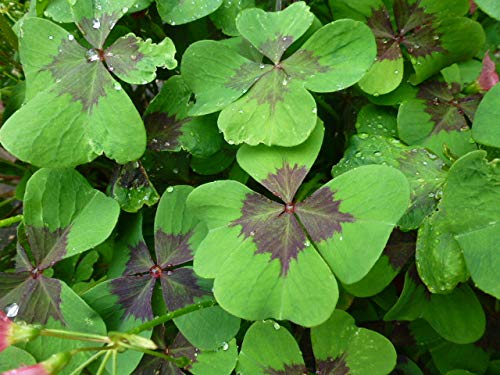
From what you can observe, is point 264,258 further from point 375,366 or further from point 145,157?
point 145,157

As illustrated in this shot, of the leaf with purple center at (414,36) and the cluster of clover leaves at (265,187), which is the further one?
the leaf with purple center at (414,36)

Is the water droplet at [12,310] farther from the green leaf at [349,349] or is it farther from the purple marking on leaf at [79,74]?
the green leaf at [349,349]

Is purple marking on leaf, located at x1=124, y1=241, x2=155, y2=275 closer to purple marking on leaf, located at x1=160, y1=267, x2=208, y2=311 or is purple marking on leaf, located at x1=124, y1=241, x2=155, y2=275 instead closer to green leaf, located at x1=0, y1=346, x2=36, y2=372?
purple marking on leaf, located at x1=160, y1=267, x2=208, y2=311

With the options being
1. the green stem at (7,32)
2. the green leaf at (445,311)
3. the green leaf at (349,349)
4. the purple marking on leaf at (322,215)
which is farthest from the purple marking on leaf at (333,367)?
the green stem at (7,32)

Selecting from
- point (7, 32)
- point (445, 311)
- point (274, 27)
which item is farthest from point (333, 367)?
point (7, 32)

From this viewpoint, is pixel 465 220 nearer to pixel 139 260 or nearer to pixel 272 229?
pixel 272 229

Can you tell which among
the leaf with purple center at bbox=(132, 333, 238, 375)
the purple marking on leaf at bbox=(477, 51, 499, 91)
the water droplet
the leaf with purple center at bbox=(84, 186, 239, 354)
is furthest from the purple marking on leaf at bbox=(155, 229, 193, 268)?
the purple marking on leaf at bbox=(477, 51, 499, 91)
